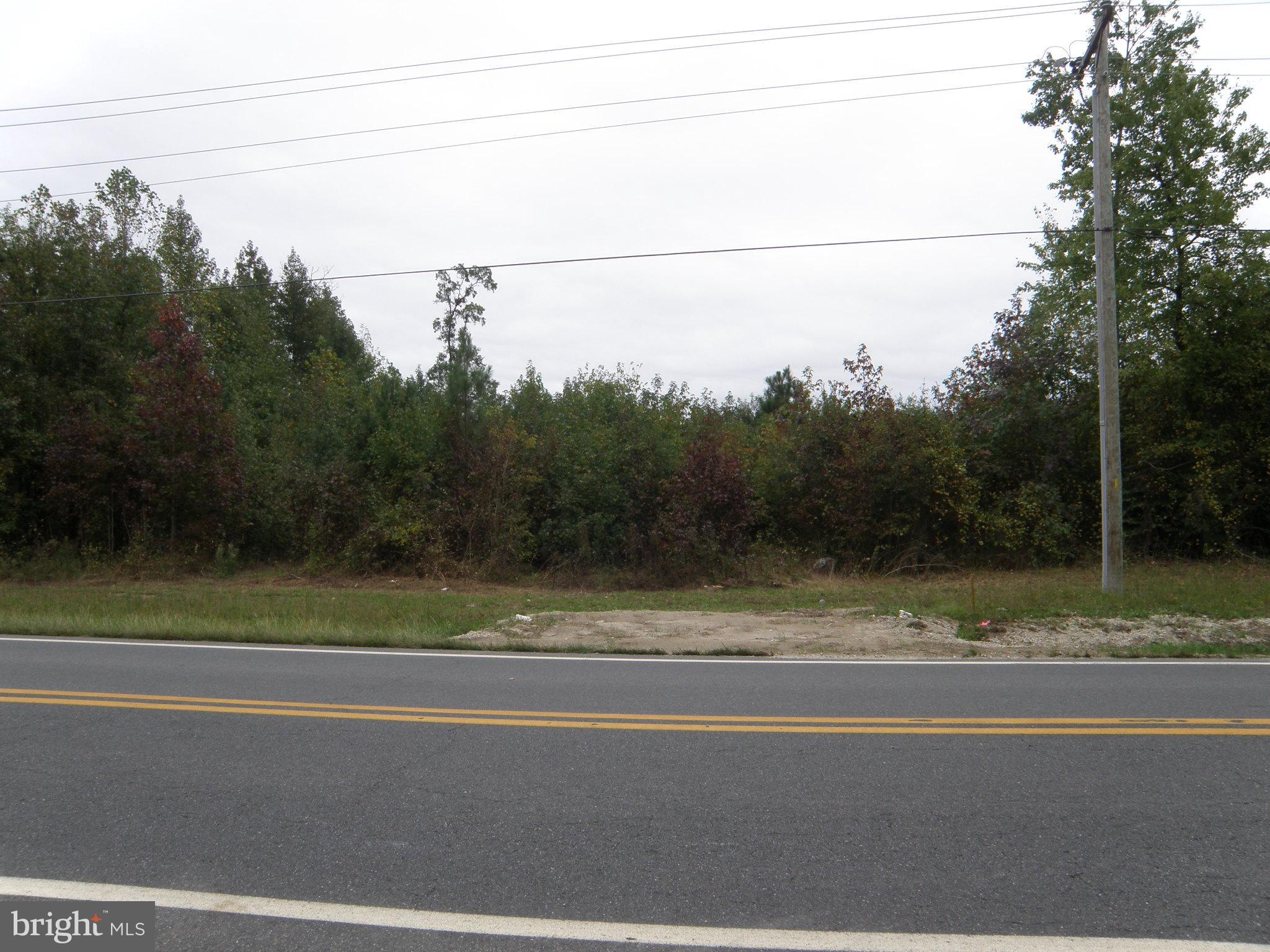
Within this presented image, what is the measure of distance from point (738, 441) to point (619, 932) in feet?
59.2

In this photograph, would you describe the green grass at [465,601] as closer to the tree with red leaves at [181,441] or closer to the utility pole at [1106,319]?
the utility pole at [1106,319]

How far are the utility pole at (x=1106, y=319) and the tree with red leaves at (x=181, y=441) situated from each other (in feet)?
61.3

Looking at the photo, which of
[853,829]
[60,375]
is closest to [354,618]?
[853,829]

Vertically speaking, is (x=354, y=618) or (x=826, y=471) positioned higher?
(x=826, y=471)

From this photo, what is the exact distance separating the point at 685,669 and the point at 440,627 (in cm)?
444

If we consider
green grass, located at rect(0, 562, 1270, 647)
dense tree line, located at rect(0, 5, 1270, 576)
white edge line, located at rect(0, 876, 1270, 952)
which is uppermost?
dense tree line, located at rect(0, 5, 1270, 576)

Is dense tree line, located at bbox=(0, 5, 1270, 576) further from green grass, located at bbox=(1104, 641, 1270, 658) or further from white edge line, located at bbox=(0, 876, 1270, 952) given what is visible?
white edge line, located at bbox=(0, 876, 1270, 952)

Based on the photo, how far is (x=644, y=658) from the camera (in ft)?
32.0

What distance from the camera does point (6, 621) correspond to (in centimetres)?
1240

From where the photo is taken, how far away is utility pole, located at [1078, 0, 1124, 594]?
13.8m

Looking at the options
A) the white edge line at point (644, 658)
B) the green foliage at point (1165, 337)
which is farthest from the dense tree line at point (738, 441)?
the white edge line at point (644, 658)

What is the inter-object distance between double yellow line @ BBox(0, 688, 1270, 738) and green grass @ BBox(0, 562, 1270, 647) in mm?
3699

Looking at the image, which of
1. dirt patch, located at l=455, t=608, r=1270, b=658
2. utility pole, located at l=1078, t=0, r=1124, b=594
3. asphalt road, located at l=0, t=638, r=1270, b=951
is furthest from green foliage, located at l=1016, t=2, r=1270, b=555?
asphalt road, located at l=0, t=638, r=1270, b=951

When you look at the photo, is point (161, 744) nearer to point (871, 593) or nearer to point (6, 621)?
point (6, 621)
